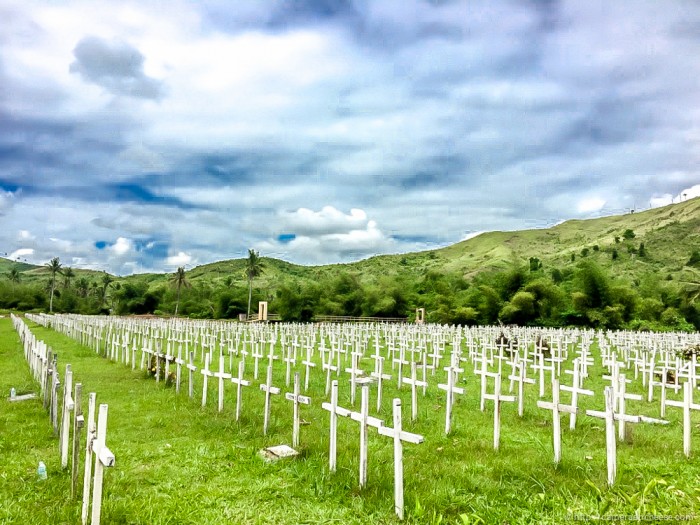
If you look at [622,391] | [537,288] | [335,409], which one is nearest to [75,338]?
[335,409]

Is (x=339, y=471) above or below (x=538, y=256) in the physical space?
below

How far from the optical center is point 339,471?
17.9 feet

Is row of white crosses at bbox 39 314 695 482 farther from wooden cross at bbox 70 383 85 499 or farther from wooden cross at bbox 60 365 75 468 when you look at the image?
wooden cross at bbox 60 365 75 468

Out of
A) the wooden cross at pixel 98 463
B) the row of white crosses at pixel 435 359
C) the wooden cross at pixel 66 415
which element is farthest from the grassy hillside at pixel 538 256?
the wooden cross at pixel 98 463

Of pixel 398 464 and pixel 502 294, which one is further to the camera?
pixel 502 294

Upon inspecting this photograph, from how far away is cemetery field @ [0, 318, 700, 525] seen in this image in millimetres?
4457

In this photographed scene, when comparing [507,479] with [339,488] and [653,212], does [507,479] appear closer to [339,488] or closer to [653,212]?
[339,488]

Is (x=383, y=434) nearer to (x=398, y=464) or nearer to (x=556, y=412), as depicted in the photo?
(x=398, y=464)

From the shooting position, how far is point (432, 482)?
16.7ft

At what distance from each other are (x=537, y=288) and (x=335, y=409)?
43.9 m

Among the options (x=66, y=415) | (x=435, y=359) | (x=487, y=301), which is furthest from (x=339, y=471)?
(x=487, y=301)

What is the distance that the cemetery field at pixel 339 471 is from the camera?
14.6 ft

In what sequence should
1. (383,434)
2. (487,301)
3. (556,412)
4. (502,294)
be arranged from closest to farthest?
(383,434), (556,412), (487,301), (502,294)

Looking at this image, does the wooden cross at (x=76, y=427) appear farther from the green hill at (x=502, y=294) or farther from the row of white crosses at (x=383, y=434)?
the green hill at (x=502, y=294)
